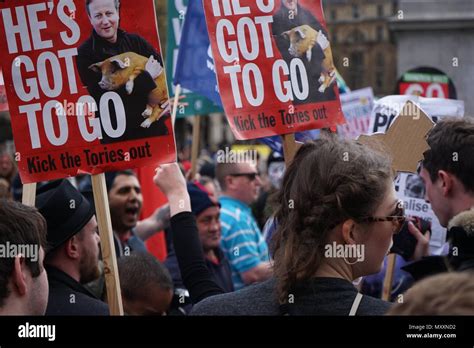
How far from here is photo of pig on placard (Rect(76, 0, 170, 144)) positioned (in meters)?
4.00

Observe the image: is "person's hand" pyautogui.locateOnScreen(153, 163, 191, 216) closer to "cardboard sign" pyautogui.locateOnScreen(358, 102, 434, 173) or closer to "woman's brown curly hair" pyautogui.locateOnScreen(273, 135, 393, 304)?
"woman's brown curly hair" pyautogui.locateOnScreen(273, 135, 393, 304)

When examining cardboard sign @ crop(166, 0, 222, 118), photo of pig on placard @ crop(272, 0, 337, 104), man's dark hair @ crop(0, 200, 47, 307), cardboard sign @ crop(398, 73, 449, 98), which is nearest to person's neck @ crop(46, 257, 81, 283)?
man's dark hair @ crop(0, 200, 47, 307)

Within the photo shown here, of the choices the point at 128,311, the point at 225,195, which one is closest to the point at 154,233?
the point at 225,195

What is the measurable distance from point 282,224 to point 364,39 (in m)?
67.4

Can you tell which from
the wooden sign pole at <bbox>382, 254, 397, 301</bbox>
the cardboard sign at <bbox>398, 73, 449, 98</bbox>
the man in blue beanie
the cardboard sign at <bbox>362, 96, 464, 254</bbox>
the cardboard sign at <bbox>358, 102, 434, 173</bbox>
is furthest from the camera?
the cardboard sign at <bbox>398, 73, 449, 98</bbox>

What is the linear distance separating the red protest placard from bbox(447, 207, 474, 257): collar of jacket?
1199 millimetres

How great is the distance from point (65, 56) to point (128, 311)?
1250mm

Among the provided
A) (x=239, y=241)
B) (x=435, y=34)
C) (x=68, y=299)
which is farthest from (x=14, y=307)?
(x=435, y=34)

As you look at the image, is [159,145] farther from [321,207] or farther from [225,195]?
[225,195]

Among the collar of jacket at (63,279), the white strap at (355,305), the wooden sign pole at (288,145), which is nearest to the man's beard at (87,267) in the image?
the collar of jacket at (63,279)

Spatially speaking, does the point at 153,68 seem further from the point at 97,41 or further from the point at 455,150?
the point at 455,150

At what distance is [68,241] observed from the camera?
4074 mm

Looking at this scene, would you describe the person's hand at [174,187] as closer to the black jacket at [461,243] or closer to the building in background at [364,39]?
the black jacket at [461,243]

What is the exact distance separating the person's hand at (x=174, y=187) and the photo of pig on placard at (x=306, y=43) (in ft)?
2.37
